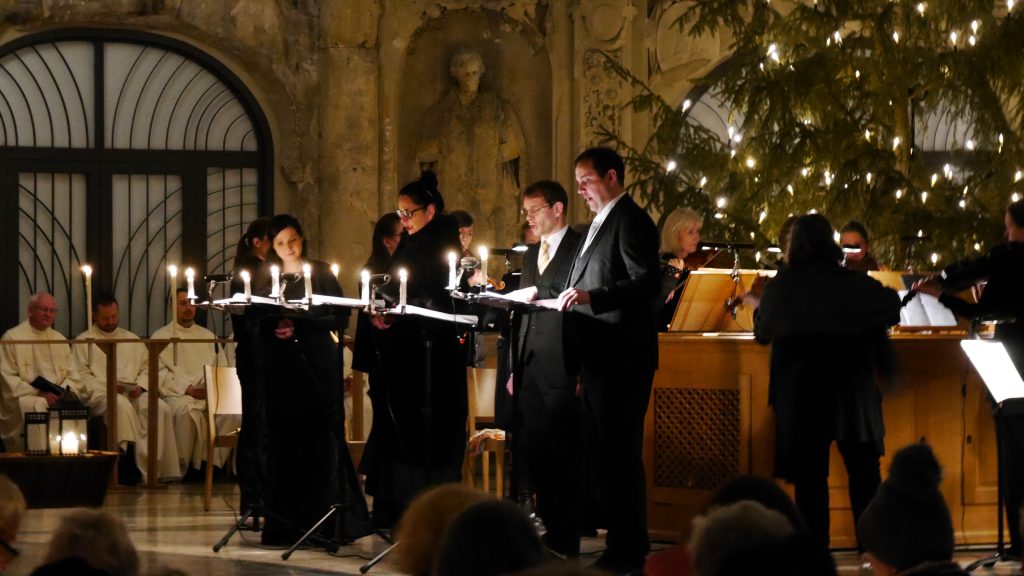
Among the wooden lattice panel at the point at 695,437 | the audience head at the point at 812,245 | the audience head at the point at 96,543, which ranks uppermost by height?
the audience head at the point at 812,245

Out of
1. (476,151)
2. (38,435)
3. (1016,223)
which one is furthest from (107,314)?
(1016,223)

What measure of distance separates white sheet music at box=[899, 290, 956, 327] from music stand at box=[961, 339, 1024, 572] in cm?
93

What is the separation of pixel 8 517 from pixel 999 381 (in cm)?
437

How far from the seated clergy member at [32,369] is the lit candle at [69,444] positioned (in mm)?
1500

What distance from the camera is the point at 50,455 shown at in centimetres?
997

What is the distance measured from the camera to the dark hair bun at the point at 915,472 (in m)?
3.93

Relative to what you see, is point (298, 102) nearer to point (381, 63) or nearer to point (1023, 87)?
point (381, 63)

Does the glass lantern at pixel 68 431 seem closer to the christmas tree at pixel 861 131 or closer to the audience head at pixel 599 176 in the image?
the christmas tree at pixel 861 131

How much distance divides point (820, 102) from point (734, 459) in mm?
4041

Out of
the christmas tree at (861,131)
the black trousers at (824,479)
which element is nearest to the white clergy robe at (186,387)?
the christmas tree at (861,131)

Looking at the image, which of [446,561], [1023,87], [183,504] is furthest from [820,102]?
[446,561]

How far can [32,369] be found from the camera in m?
12.2

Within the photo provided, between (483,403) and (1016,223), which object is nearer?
(1016,223)

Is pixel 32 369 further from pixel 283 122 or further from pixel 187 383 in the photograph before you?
pixel 283 122
